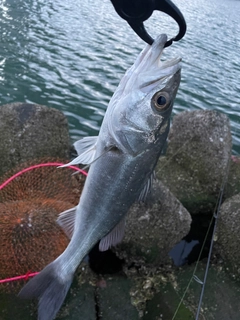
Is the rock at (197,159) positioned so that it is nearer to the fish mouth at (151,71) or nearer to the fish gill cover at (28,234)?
the fish gill cover at (28,234)

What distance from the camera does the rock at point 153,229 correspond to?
4.89 m

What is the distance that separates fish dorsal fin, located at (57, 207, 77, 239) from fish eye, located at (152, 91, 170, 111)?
3.66ft

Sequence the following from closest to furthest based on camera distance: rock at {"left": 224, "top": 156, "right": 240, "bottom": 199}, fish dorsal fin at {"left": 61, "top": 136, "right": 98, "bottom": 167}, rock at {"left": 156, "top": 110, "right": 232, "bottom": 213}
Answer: fish dorsal fin at {"left": 61, "top": 136, "right": 98, "bottom": 167} < rock at {"left": 156, "top": 110, "right": 232, "bottom": 213} < rock at {"left": 224, "top": 156, "right": 240, "bottom": 199}

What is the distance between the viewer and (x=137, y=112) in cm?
280

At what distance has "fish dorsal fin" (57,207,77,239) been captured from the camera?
318 centimetres

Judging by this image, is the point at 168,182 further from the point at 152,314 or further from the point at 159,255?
the point at 152,314

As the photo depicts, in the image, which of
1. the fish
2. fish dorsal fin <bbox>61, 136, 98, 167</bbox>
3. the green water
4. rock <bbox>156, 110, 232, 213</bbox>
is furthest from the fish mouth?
the green water

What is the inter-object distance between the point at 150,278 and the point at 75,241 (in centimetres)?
205

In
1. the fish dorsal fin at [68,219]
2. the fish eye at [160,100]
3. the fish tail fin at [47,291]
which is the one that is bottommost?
the fish tail fin at [47,291]

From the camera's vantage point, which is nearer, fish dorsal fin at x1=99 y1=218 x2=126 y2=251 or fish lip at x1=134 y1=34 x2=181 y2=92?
fish lip at x1=134 y1=34 x2=181 y2=92

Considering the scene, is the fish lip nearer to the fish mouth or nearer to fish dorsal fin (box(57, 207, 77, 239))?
the fish mouth

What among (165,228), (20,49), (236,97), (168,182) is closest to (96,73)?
(20,49)

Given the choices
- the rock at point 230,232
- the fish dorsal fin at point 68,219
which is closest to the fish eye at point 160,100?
the fish dorsal fin at point 68,219

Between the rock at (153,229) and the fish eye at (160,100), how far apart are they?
7.26ft
